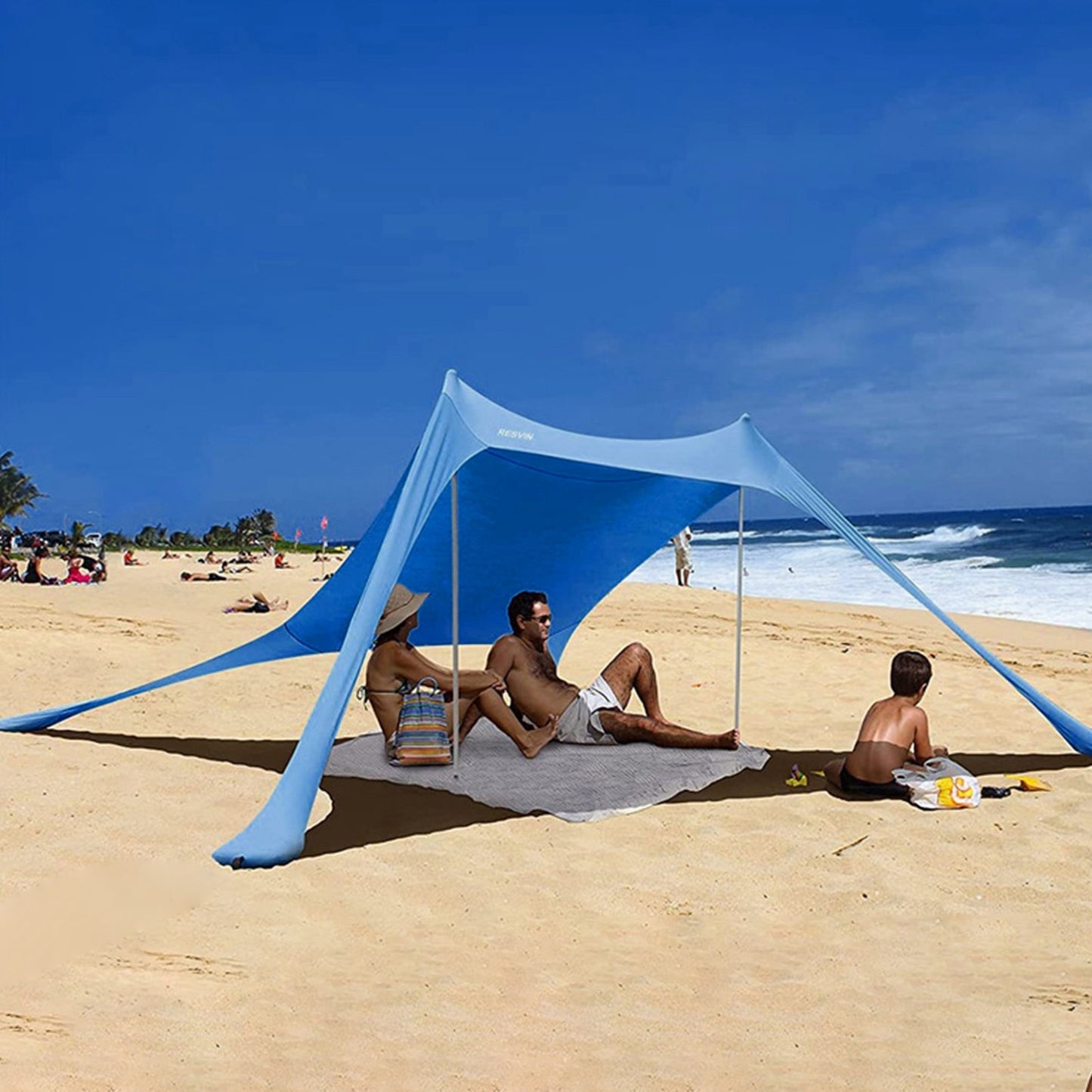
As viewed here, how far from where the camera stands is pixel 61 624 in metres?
11.9

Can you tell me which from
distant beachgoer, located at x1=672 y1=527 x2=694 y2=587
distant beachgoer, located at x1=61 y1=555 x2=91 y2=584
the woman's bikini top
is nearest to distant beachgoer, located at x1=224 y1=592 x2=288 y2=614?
distant beachgoer, located at x1=61 y1=555 x2=91 y2=584

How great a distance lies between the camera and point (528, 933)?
12.4 feet

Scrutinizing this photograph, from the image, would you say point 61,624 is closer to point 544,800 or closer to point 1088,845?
point 544,800

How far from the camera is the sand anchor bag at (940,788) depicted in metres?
5.25

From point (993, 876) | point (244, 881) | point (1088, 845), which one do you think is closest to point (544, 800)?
point (244, 881)

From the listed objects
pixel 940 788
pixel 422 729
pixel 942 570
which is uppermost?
pixel 942 570

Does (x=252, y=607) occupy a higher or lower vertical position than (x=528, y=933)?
higher

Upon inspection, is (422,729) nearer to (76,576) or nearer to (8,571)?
(76,576)

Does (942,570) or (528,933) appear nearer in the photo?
(528,933)

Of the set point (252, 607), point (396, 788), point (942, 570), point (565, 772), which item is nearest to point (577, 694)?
point (565, 772)

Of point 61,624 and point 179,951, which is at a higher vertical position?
point 61,624

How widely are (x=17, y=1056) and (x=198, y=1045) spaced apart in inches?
16.1

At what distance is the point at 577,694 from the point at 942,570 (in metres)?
27.8

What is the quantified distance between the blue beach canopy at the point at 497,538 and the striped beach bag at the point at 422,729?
1.70ft
